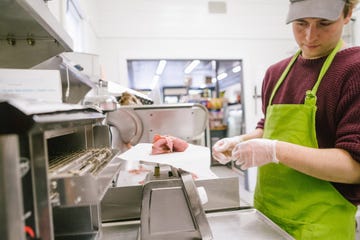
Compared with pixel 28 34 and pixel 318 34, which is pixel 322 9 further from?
pixel 28 34

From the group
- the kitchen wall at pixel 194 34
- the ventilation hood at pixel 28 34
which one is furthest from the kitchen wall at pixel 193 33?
the ventilation hood at pixel 28 34

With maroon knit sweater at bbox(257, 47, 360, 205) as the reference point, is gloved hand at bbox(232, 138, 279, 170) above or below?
below

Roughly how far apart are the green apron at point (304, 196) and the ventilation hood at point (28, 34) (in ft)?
2.82

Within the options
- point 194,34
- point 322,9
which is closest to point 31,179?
point 322,9

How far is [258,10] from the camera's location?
3555mm

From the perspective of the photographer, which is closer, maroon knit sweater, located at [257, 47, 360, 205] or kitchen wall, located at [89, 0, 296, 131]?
maroon knit sweater, located at [257, 47, 360, 205]

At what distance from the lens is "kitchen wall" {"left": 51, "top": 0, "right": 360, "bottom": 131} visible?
3.22 meters

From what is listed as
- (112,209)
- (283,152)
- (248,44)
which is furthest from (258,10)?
(112,209)

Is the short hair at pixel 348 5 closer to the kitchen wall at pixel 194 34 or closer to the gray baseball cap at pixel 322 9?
the gray baseball cap at pixel 322 9

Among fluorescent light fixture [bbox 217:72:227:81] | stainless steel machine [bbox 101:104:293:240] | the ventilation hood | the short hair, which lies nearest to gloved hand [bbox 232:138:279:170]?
stainless steel machine [bbox 101:104:293:240]

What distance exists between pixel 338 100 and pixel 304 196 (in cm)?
36

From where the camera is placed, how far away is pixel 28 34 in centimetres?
69

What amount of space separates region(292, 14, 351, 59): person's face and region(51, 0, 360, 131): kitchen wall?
254cm

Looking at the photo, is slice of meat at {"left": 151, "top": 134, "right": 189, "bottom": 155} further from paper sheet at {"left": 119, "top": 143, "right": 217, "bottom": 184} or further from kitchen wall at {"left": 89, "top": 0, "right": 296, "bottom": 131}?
kitchen wall at {"left": 89, "top": 0, "right": 296, "bottom": 131}
